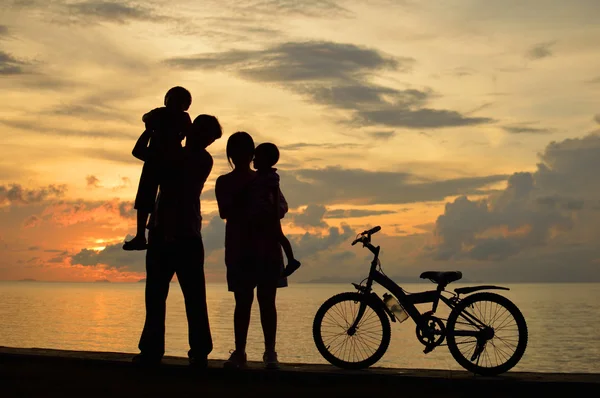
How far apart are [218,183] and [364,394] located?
105 inches

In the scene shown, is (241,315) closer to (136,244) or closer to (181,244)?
(181,244)

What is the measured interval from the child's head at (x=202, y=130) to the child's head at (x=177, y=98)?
25 centimetres

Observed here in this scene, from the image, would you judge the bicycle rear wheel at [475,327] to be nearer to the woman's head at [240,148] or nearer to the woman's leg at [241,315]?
the woman's leg at [241,315]

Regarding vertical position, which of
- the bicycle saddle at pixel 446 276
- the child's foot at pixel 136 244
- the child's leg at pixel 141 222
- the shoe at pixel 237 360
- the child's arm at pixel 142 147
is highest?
the child's arm at pixel 142 147

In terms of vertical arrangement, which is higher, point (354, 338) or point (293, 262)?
point (293, 262)

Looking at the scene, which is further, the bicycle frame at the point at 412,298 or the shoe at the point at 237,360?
the bicycle frame at the point at 412,298

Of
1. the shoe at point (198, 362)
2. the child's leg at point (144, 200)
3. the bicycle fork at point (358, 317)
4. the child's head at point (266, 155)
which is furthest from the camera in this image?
the bicycle fork at point (358, 317)

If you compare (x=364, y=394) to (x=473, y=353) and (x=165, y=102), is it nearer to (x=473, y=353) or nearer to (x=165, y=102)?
(x=473, y=353)

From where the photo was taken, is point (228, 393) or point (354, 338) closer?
point (228, 393)

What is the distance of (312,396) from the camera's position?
21.6 ft

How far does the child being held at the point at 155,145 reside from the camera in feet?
24.5

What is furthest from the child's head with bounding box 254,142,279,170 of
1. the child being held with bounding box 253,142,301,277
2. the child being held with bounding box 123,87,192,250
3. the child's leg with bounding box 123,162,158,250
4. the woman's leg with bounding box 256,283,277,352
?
the woman's leg with bounding box 256,283,277,352

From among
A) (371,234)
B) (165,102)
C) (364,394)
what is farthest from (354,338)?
(165,102)

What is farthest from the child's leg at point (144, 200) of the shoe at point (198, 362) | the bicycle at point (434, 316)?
the bicycle at point (434, 316)
